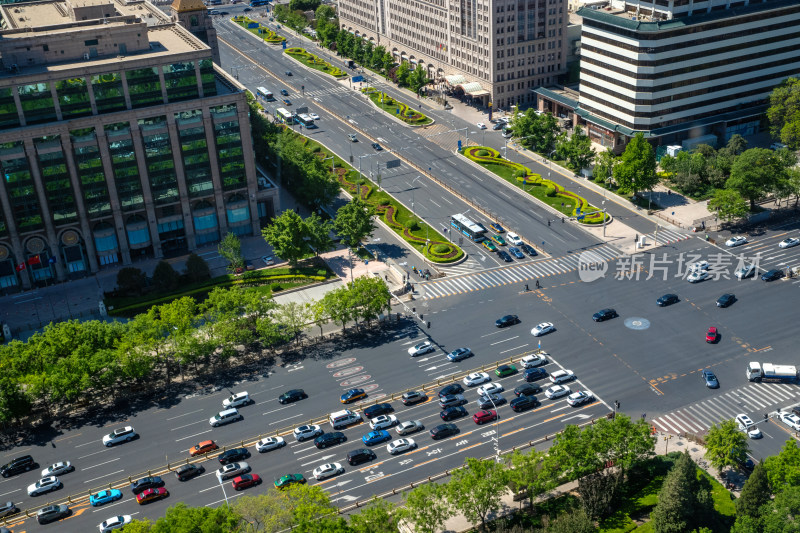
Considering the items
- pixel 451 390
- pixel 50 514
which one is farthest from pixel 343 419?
pixel 50 514

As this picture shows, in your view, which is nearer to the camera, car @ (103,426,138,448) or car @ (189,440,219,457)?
car @ (189,440,219,457)

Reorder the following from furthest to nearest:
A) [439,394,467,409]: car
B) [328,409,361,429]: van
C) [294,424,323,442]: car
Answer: [439,394,467,409]: car → [328,409,361,429]: van → [294,424,323,442]: car

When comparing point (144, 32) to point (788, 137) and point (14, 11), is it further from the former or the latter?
point (788, 137)

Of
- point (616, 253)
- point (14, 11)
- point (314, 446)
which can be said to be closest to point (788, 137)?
point (616, 253)

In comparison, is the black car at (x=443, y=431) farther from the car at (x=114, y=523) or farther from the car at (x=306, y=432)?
the car at (x=114, y=523)

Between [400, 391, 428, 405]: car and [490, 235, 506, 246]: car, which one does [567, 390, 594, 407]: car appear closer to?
[400, 391, 428, 405]: car

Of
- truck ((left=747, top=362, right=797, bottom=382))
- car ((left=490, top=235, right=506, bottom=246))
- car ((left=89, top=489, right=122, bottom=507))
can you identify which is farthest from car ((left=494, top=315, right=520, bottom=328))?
car ((left=89, top=489, right=122, bottom=507))
